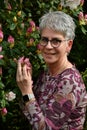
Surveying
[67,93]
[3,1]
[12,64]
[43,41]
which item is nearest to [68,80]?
[67,93]

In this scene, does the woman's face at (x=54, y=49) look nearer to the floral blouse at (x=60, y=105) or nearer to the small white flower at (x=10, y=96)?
the floral blouse at (x=60, y=105)

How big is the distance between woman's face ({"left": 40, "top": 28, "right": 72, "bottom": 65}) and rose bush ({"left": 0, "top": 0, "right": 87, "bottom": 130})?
26 cm

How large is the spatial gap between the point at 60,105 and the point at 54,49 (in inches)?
15.6

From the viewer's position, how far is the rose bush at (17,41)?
4305 mm

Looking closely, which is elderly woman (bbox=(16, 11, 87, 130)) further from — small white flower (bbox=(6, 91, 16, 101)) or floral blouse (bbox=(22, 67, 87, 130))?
small white flower (bbox=(6, 91, 16, 101))

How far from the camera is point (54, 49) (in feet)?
12.0

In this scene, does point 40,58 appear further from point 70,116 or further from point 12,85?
point 70,116

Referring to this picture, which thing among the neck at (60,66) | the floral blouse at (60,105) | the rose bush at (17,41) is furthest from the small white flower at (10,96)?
the neck at (60,66)

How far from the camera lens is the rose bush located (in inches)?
169

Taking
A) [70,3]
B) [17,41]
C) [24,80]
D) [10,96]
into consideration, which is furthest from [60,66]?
Answer: [70,3]

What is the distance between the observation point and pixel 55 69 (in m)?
3.79

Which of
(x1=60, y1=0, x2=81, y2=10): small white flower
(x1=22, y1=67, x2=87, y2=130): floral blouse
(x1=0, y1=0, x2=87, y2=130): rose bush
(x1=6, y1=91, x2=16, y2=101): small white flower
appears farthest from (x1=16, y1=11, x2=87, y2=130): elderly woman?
(x1=60, y1=0, x2=81, y2=10): small white flower

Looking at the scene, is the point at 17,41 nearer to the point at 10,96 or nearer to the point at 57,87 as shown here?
the point at 10,96

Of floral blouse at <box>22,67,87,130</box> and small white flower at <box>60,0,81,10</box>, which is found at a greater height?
small white flower at <box>60,0,81,10</box>
